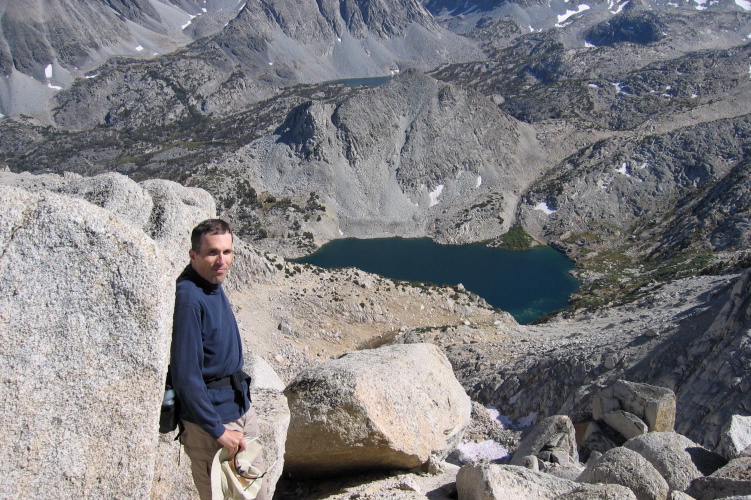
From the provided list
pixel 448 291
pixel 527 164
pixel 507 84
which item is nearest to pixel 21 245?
pixel 448 291

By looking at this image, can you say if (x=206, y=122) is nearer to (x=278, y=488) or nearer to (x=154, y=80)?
(x=154, y=80)

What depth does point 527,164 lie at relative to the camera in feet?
303

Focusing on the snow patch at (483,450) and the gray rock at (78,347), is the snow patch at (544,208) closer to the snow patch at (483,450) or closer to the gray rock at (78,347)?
the snow patch at (483,450)

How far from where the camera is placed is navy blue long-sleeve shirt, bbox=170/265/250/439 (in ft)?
16.1

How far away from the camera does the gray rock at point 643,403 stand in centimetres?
1291

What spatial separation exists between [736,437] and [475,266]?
203ft

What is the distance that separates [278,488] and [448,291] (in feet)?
112

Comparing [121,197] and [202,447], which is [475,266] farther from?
[202,447]

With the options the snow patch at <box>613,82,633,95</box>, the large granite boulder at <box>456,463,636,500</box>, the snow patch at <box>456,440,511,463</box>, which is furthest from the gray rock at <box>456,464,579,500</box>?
the snow patch at <box>613,82,633,95</box>

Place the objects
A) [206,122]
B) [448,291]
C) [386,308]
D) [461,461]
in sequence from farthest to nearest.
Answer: [206,122] < [448,291] < [386,308] < [461,461]

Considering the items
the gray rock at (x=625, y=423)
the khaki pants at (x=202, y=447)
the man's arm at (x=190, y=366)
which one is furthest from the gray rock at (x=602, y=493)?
the gray rock at (x=625, y=423)

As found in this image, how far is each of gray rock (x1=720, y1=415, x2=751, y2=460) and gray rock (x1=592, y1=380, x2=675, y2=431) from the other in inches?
73.5

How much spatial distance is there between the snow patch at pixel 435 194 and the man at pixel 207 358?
80299 mm

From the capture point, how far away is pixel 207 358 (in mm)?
5211
